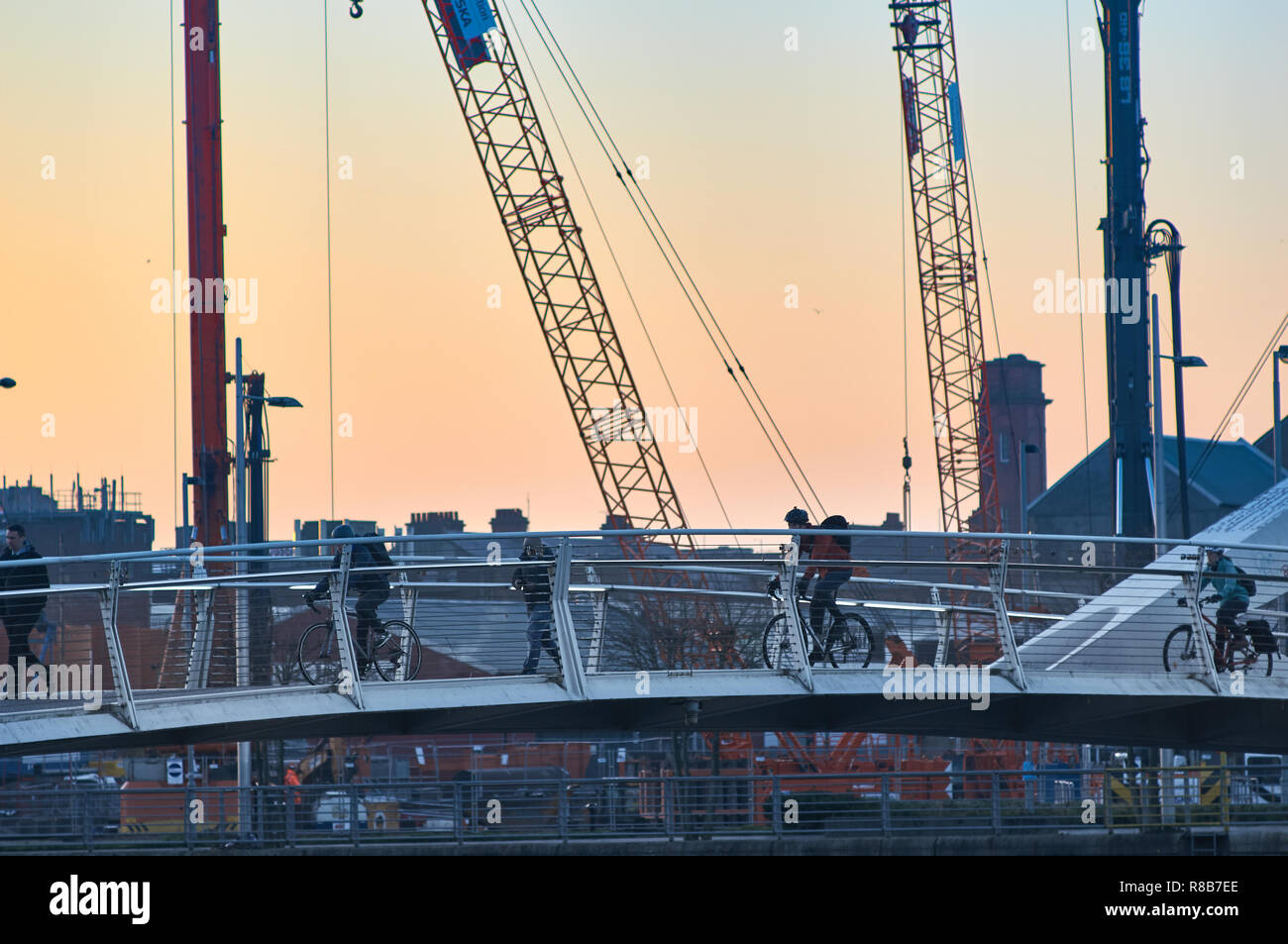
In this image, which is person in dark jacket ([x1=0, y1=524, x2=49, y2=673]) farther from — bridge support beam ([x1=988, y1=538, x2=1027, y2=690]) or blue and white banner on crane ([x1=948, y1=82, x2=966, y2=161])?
blue and white banner on crane ([x1=948, y1=82, x2=966, y2=161])

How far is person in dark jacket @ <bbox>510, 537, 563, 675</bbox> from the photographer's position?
14648 millimetres

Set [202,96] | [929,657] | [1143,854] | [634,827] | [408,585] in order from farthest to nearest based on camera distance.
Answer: [202,96] → [634,827] → [1143,854] → [929,657] → [408,585]

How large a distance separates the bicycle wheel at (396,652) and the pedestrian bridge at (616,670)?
38mm

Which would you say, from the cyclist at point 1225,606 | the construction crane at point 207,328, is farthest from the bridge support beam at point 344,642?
the construction crane at point 207,328

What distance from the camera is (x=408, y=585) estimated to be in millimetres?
16141

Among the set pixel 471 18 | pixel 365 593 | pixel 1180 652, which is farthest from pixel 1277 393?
pixel 365 593

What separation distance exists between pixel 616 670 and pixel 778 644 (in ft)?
4.83

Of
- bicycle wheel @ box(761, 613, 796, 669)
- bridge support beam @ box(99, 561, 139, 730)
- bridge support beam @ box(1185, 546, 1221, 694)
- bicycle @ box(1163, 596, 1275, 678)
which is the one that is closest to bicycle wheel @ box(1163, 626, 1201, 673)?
bicycle @ box(1163, 596, 1275, 678)

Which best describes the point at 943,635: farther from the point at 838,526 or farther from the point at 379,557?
the point at 379,557

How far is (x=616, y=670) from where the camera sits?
53.3 feet
